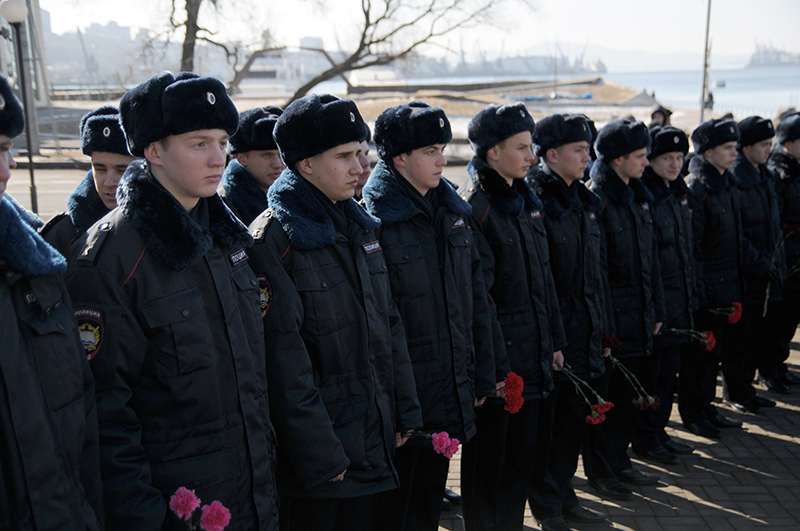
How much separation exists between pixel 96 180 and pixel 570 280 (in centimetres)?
270

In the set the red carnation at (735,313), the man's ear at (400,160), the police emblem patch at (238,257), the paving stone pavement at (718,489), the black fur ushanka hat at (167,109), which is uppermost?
the black fur ushanka hat at (167,109)

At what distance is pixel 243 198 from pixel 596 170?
2424 millimetres

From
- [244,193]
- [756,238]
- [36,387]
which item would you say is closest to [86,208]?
[244,193]

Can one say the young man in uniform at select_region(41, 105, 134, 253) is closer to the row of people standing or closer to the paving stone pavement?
the row of people standing

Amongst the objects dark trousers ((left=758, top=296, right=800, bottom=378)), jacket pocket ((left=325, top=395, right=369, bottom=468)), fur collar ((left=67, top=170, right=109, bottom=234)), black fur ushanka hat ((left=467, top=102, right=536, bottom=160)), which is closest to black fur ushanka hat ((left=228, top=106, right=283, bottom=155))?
fur collar ((left=67, top=170, right=109, bottom=234))

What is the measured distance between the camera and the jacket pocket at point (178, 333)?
→ 212 cm

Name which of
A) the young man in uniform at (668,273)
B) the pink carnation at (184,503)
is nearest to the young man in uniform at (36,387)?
the pink carnation at (184,503)

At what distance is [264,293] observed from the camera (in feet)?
8.54

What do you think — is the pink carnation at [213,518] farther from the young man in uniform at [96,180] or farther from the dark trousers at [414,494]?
the young man in uniform at [96,180]

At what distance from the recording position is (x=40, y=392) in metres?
1.81

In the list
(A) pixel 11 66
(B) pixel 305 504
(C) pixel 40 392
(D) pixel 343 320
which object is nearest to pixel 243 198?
(D) pixel 343 320

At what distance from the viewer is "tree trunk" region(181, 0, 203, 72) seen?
1897 centimetres

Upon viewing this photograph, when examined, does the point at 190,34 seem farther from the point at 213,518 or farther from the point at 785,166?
the point at 213,518

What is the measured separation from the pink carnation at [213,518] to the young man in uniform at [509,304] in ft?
6.68
